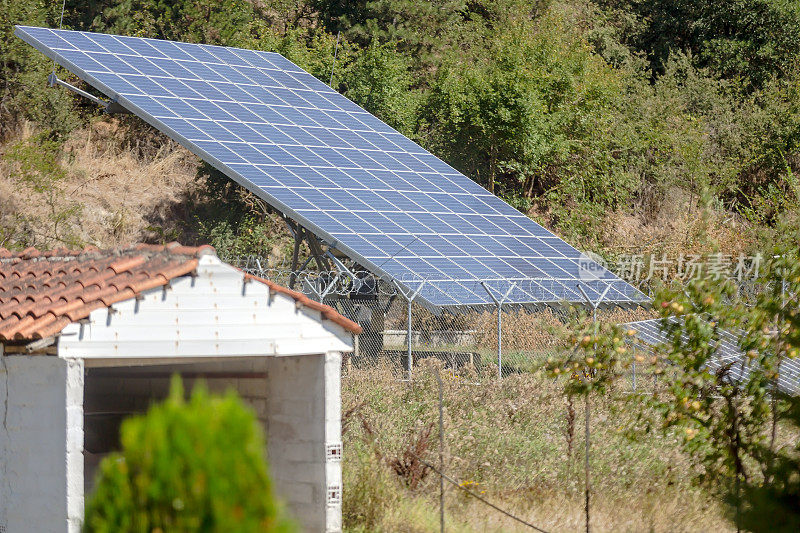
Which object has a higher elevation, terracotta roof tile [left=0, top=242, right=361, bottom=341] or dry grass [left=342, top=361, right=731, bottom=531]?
terracotta roof tile [left=0, top=242, right=361, bottom=341]

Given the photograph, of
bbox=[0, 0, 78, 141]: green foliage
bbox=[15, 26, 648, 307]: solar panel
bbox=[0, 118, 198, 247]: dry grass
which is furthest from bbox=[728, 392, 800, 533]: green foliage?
bbox=[0, 0, 78, 141]: green foliage

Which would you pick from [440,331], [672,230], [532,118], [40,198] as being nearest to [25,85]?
[40,198]

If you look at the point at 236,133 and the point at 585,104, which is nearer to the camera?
the point at 236,133

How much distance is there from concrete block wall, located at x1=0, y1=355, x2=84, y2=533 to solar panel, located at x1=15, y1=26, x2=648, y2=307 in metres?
8.45

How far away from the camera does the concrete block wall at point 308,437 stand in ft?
Answer: 31.8

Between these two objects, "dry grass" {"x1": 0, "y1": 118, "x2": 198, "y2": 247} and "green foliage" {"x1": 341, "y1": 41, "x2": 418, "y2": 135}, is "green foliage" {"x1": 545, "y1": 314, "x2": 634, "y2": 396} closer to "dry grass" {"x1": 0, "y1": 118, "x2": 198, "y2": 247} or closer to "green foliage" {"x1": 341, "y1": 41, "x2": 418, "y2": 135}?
"dry grass" {"x1": 0, "y1": 118, "x2": 198, "y2": 247}

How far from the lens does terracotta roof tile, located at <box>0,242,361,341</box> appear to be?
845 cm

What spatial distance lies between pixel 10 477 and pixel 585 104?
2603 cm

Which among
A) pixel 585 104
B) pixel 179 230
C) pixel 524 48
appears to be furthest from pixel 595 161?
pixel 179 230

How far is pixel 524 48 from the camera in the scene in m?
31.5

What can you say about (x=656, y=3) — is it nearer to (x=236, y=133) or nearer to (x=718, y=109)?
(x=718, y=109)

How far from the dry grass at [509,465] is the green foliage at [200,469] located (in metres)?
6.06

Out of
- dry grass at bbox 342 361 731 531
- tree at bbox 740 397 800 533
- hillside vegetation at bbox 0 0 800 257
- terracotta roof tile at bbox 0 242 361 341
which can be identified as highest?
hillside vegetation at bbox 0 0 800 257

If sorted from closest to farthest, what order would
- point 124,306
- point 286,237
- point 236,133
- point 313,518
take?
1. point 124,306
2. point 313,518
3. point 236,133
4. point 286,237
